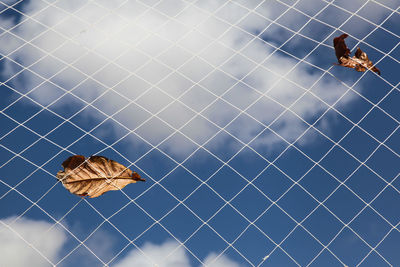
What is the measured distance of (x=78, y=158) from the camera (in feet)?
12.0

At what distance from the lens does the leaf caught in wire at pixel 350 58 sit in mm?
4133

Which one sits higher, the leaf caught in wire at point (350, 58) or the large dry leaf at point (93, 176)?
the leaf caught in wire at point (350, 58)

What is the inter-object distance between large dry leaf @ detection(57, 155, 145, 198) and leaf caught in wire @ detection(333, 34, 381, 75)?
216cm

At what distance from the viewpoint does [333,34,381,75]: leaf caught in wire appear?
4.13 meters

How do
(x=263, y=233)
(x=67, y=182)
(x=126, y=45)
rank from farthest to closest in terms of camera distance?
1. (x=126, y=45)
2. (x=67, y=182)
3. (x=263, y=233)

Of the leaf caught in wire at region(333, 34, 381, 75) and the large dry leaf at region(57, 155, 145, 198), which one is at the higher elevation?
the leaf caught in wire at region(333, 34, 381, 75)

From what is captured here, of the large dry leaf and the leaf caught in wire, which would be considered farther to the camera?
the leaf caught in wire

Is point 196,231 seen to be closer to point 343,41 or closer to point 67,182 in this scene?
point 67,182

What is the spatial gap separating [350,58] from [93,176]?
2.57m

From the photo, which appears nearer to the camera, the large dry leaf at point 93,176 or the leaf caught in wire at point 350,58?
the large dry leaf at point 93,176

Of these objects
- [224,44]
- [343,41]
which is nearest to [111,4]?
[224,44]

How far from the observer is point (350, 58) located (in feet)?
13.7

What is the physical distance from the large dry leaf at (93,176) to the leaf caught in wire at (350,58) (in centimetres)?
216

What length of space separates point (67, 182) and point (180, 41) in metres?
1.66
